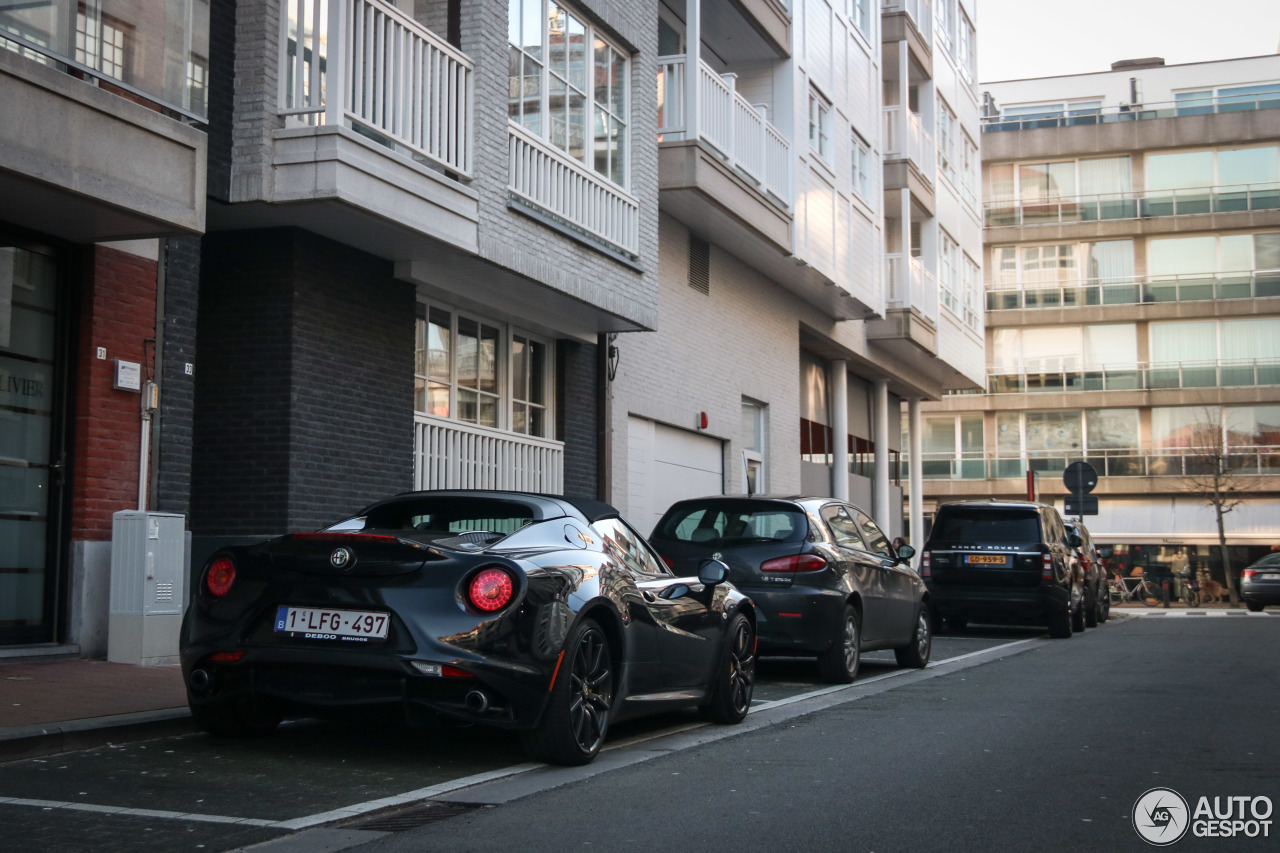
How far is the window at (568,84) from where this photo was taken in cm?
1459

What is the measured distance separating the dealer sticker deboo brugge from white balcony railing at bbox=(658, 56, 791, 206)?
13.2m

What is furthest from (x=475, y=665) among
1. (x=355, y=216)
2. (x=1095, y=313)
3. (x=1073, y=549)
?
(x=1095, y=313)

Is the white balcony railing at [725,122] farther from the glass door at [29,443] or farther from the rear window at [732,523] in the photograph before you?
the glass door at [29,443]

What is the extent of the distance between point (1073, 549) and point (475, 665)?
1654 centimetres

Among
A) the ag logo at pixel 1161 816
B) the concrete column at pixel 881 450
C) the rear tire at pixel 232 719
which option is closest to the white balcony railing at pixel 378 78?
the rear tire at pixel 232 719

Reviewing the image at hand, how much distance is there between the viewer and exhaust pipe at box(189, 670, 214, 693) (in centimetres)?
682

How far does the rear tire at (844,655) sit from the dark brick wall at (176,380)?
5100 millimetres

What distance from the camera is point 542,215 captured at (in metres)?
14.7

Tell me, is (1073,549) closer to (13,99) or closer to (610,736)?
(610,736)

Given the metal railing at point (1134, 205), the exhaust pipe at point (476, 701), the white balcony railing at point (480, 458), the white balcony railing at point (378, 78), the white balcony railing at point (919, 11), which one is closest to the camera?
the exhaust pipe at point (476, 701)

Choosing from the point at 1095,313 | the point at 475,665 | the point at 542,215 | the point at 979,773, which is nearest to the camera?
the point at 475,665

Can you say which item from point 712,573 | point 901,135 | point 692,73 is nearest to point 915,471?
point 901,135

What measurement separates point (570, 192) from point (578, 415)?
10.5ft

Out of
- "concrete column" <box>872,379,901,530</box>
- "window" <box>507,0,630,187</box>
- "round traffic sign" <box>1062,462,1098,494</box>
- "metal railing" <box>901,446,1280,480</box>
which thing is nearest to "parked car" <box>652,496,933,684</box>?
"window" <box>507,0,630,187</box>
